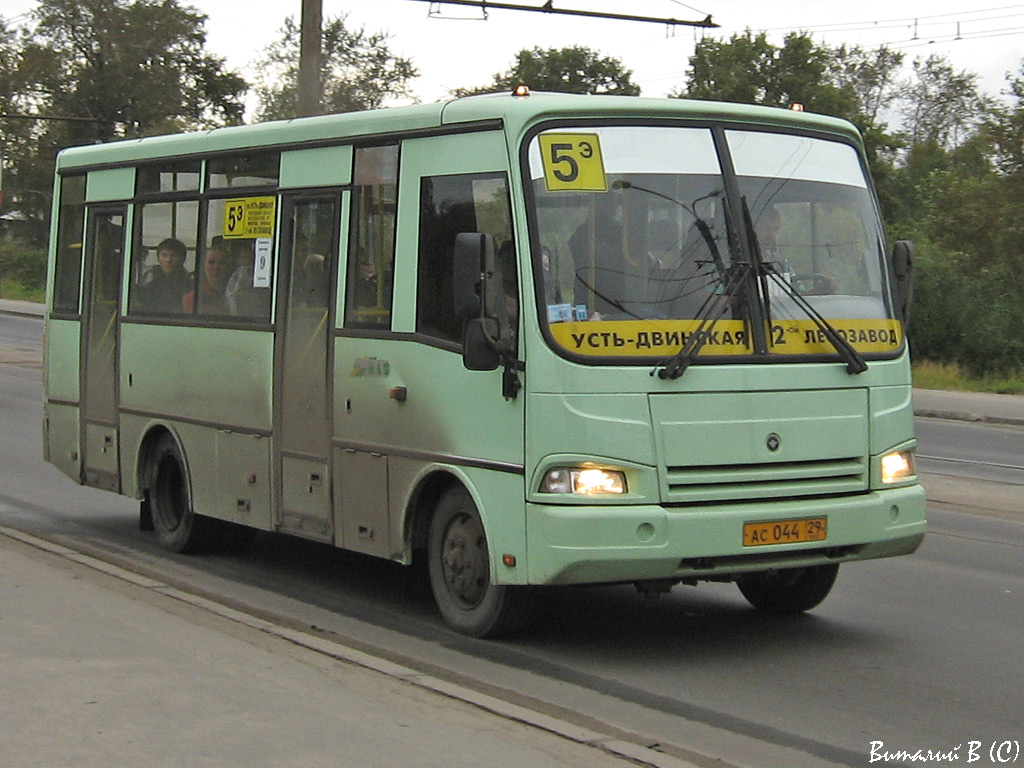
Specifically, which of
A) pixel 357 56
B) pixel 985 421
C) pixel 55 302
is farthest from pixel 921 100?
pixel 55 302

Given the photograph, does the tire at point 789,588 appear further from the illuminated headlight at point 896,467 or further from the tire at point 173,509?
the tire at point 173,509

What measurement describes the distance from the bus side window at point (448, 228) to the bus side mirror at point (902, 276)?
2234 millimetres

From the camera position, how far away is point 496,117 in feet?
26.1

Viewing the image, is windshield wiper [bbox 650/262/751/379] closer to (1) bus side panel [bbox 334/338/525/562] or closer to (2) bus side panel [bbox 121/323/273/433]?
(1) bus side panel [bbox 334/338/525/562]

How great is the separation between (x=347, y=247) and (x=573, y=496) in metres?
2.46

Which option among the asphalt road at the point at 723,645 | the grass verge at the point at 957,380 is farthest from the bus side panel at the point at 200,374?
the grass verge at the point at 957,380

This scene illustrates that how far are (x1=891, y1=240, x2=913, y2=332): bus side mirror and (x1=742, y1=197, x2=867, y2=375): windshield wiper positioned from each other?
2.04 feet

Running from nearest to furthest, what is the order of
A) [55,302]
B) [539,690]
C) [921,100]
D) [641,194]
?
[539,690] < [641,194] < [55,302] < [921,100]

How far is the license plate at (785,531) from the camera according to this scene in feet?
25.1

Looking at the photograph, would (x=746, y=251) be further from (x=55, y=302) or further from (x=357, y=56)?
(x=357, y=56)

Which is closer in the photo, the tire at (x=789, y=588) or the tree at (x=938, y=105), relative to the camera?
the tire at (x=789, y=588)

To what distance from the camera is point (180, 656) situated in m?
7.13

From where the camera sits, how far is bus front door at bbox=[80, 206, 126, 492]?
1196 cm

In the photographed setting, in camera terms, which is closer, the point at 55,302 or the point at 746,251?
the point at 746,251
